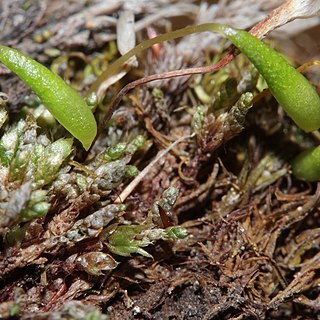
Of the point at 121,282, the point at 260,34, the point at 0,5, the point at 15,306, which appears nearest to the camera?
the point at 15,306

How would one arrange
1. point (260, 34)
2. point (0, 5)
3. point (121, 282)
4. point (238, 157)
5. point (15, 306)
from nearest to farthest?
point (15, 306)
point (121, 282)
point (260, 34)
point (238, 157)
point (0, 5)

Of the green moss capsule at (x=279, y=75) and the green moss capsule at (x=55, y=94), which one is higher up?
the green moss capsule at (x=55, y=94)

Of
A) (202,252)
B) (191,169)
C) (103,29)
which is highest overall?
(103,29)

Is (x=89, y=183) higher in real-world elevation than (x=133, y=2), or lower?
lower

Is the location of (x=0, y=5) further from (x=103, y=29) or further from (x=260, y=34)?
(x=260, y=34)

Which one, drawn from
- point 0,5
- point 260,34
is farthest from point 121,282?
point 0,5

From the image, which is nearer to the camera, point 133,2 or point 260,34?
point 260,34

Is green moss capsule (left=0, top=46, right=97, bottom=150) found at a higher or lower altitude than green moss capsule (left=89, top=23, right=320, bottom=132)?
higher

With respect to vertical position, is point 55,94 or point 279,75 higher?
point 55,94
